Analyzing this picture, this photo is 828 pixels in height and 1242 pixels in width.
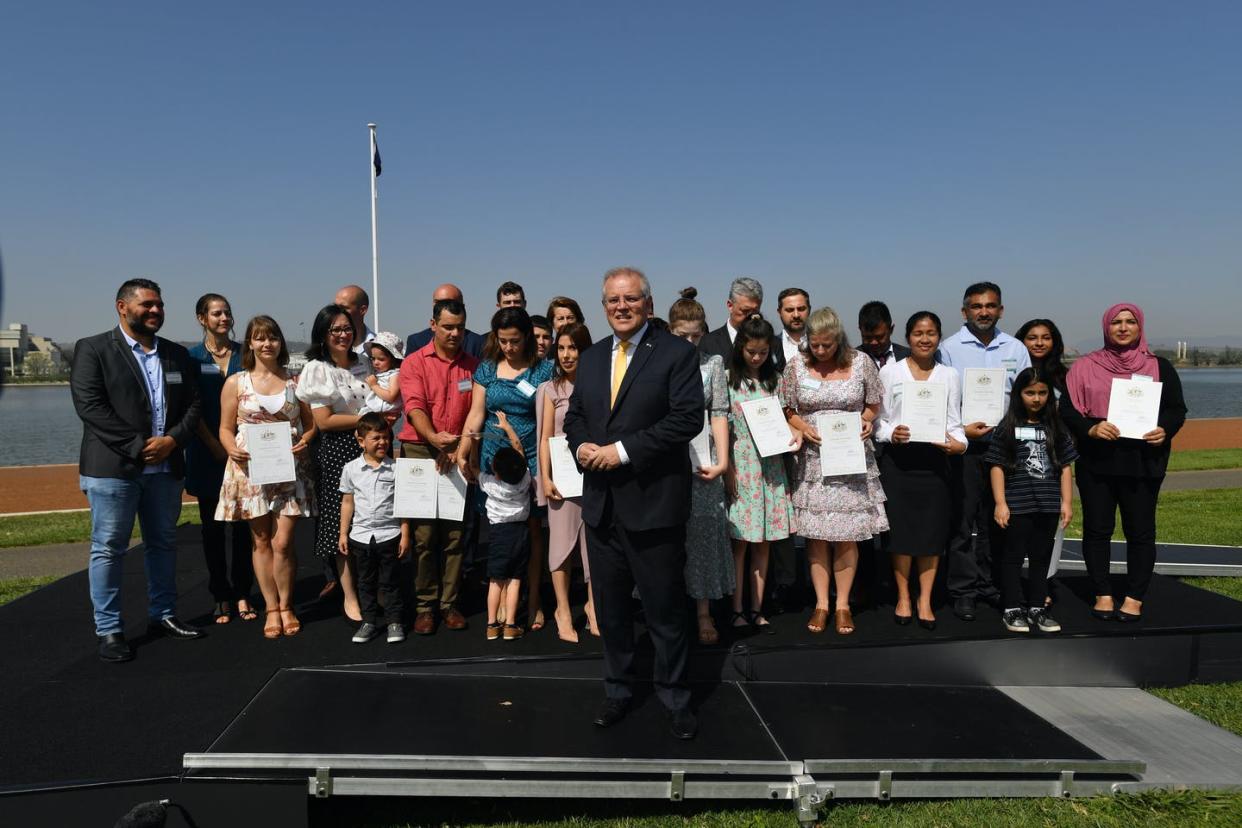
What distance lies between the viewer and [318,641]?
4.46 metres

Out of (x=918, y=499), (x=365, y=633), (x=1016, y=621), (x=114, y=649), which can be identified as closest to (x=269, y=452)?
(x=365, y=633)

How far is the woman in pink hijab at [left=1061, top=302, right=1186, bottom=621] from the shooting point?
4.67 metres

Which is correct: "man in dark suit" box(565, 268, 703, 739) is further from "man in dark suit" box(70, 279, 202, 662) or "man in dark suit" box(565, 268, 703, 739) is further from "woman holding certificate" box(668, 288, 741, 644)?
"man in dark suit" box(70, 279, 202, 662)

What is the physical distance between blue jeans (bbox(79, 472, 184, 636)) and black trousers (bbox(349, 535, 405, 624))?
3.66 feet

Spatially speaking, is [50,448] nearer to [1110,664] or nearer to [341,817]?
[341,817]

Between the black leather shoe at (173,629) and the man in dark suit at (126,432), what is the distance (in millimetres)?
16

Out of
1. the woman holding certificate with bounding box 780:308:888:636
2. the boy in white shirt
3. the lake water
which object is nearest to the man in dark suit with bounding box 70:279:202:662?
the boy in white shirt

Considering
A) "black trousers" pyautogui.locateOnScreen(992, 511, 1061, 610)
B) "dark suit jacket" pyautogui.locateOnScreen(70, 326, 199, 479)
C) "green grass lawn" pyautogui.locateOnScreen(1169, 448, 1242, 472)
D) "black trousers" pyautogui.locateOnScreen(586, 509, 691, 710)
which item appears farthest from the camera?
"green grass lawn" pyautogui.locateOnScreen(1169, 448, 1242, 472)

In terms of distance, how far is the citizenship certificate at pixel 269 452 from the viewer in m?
4.32

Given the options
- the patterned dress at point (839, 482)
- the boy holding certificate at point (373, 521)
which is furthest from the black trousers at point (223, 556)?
the patterned dress at point (839, 482)

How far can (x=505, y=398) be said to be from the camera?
451 centimetres

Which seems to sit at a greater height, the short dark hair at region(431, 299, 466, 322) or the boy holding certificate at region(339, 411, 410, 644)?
the short dark hair at region(431, 299, 466, 322)

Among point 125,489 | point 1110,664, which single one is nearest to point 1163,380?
point 1110,664

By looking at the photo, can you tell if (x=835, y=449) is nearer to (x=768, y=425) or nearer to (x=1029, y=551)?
(x=768, y=425)
